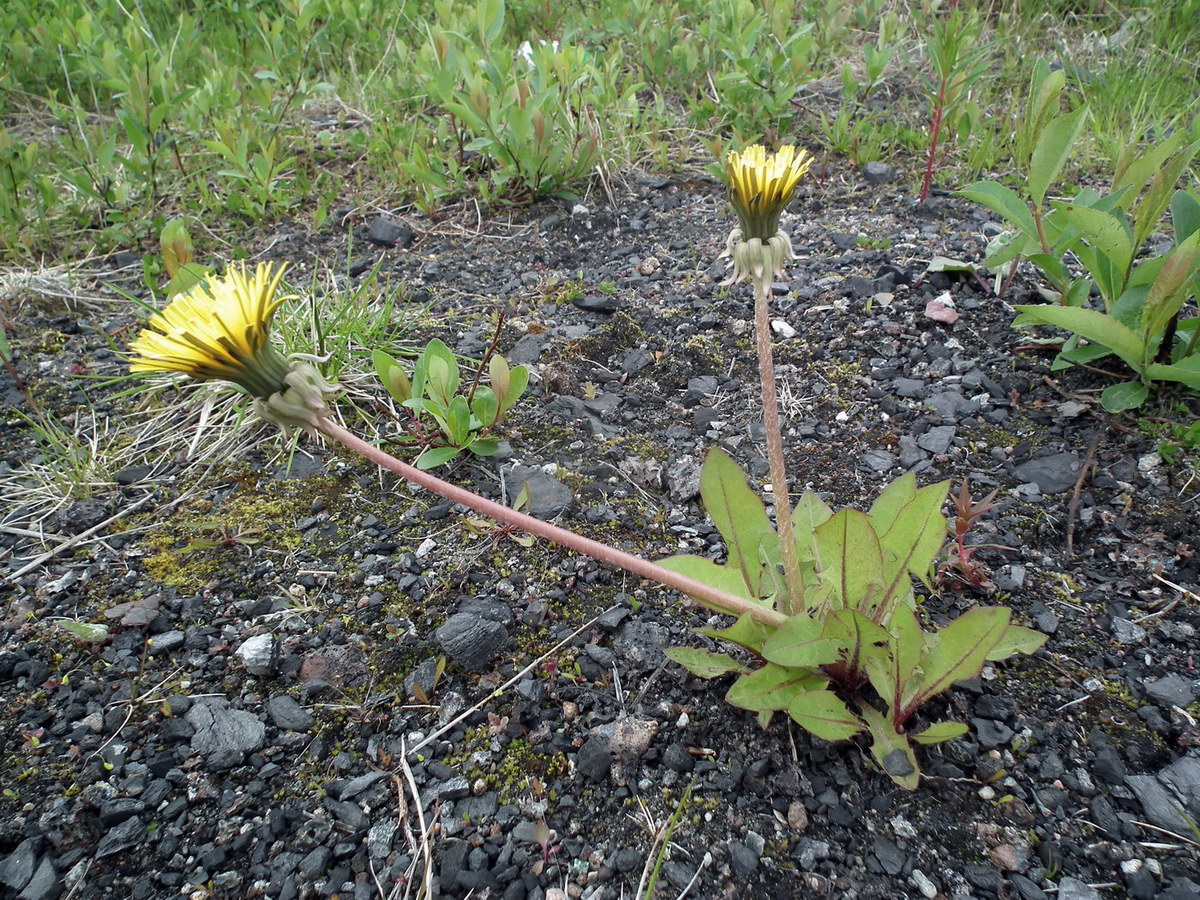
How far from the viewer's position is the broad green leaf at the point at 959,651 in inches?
57.1

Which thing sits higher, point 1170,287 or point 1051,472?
point 1170,287

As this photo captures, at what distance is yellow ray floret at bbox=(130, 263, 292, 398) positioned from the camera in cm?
142

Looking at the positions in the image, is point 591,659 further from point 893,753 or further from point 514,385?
point 514,385

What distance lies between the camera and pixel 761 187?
1.49 metres

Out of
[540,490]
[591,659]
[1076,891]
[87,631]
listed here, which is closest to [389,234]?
[540,490]

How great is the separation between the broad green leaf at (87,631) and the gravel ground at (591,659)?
0.08 feet

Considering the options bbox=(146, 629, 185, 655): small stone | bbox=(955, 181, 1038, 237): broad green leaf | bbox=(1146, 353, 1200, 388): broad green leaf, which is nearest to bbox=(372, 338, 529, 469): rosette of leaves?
bbox=(146, 629, 185, 655): small stone

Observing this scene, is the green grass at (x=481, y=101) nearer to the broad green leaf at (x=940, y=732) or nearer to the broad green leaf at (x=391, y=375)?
the broad green leaf at (x=391, y=375)

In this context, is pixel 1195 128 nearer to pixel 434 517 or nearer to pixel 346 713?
pixel 434 517

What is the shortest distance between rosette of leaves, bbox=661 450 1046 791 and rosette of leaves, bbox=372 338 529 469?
81cm

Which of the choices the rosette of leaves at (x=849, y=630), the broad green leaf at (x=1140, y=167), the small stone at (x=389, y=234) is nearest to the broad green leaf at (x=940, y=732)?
the rosette of leaves at (x=849, y=630)

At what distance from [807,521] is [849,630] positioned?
0.33 m

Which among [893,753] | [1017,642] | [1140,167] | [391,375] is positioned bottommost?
[893,753]

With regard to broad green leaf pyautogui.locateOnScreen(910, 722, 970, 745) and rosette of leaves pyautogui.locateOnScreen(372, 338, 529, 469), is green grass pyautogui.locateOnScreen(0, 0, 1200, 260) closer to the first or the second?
rosette of leaves pyautogui.locateOnScreen(372, 338, 529, 469)
